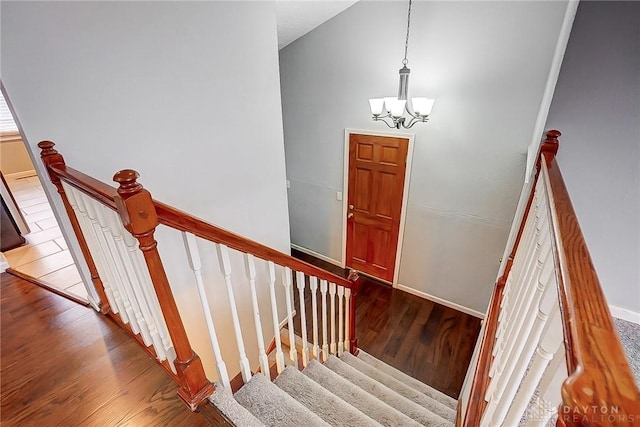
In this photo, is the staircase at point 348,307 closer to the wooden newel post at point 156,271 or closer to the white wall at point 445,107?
the wooden newel post at point 156,271

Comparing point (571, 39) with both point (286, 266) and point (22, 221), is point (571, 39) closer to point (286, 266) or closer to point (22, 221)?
point (286, 266)

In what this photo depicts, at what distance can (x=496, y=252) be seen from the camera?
3.27 m

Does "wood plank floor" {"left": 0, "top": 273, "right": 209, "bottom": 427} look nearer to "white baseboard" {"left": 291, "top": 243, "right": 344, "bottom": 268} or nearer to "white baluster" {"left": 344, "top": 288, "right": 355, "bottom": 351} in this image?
"white baluster" {"left": 344, "top": 288, "right": 355, "bottom": 351}

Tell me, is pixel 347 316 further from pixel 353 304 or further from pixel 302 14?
pixel 302 14

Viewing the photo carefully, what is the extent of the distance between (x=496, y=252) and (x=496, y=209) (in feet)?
1.63

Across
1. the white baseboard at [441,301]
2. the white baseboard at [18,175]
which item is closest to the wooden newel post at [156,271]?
the white baseboard at [441,301]

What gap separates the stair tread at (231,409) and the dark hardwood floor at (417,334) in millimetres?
2356

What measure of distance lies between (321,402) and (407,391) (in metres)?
1.06

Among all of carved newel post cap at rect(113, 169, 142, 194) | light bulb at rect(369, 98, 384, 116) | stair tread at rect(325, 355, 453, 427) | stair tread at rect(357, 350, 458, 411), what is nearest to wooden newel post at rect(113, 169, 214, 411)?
carved newel post cap at rect(113, 169, 142, 194)

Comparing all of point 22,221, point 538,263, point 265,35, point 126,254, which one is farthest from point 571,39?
point 22,221

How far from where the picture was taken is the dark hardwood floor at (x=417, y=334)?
3.13 metres

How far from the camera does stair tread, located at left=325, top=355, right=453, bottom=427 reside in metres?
1.92

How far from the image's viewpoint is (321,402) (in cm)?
167

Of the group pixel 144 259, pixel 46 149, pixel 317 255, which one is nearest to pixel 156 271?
pixel 144 259
